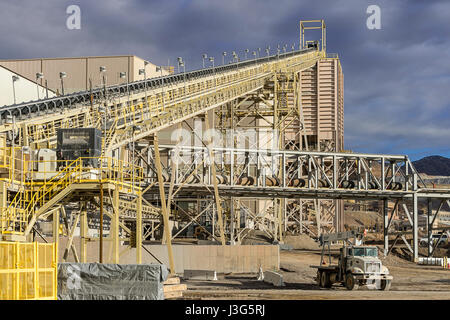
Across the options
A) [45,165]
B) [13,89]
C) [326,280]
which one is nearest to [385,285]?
[326,280]

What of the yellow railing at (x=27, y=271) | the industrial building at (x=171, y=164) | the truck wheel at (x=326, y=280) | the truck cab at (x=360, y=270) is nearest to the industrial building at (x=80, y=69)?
the industrial building at (x=171, y=164)

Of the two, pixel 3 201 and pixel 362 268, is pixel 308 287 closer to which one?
pixel 362 268

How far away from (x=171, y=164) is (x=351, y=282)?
21.5m

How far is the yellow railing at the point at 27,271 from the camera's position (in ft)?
50.6

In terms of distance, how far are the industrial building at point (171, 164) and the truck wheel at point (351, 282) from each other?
8.93 metres

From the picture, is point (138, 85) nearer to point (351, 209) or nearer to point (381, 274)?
point (381, 274)

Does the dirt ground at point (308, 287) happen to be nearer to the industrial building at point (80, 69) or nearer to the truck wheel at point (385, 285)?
the truck wheel at point (385, 285)

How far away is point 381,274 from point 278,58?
150 ft

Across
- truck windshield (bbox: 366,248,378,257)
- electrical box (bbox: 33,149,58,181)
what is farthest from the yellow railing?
truck windshield (bbox: 366,248,378,257)

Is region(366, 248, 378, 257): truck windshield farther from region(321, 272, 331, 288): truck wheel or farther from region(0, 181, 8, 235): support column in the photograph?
region(0, 181, 8, 235): support column

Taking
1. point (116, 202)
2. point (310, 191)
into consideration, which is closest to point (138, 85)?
point (310, 191)

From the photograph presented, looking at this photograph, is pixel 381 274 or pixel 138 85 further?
pixel 138 85

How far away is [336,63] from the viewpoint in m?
83.2

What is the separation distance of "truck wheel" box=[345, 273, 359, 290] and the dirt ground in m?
0.29
